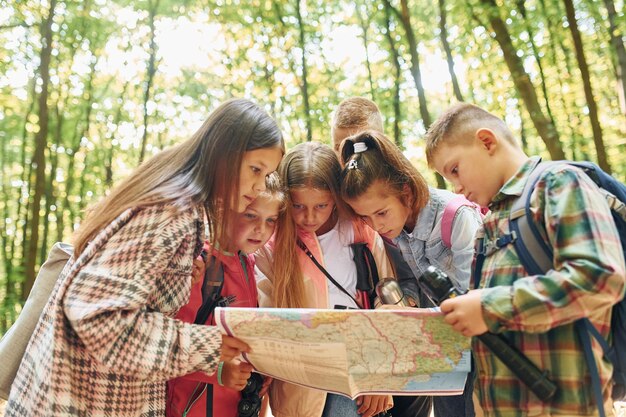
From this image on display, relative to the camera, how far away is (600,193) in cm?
156

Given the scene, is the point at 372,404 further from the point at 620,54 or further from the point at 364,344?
the point at 620,54

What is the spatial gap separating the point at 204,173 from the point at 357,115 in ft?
7.17

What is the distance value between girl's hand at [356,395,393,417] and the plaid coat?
3.54ft

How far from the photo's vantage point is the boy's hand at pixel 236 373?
6.63 feet

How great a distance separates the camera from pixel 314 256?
8.80ft

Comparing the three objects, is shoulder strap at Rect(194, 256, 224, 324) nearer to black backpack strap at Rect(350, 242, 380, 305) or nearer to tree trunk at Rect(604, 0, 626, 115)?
black backpack strap at Rect(350, 242, 380, 305)

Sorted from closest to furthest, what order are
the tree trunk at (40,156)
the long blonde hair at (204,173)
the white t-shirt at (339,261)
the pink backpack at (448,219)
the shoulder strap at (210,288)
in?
the long blonde hair at (204,173) < the shoulder strap at (210,288) < the pink backpack at (448,219) < the white t-shirt at (339,261) < the tree trunk at (40,156)

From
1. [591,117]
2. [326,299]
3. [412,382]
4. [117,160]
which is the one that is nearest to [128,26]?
[117,160]

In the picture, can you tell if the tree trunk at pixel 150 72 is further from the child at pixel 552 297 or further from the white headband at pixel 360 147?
the child at pixel 552 297

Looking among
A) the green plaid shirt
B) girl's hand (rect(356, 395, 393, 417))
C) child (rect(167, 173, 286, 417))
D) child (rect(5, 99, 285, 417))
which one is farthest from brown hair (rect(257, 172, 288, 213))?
the green plaid shirt

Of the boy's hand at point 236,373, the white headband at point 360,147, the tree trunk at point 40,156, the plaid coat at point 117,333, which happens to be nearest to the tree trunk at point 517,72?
the white headband at point 360,147

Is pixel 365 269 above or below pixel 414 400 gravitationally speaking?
above

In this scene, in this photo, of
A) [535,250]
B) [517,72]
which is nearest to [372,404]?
[535,250]

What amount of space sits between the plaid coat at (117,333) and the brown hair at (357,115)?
7.82 feet
